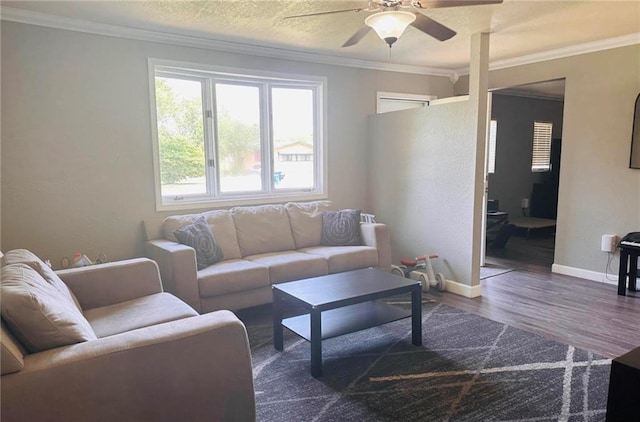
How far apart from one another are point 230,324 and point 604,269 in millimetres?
4323

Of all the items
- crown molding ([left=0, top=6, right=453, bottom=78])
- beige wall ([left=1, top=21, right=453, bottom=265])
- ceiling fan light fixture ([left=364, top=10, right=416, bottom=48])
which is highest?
crown molding ([left=0, top=6, right=453, bottom=78])

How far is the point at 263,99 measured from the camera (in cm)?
458

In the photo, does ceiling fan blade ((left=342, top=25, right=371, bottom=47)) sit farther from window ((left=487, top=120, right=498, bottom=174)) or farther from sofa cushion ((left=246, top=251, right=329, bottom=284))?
window ((left=487, top=120, right=498, bottom=174))

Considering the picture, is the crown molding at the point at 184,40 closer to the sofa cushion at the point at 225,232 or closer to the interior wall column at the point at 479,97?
the interior wall column at the point at 479,97

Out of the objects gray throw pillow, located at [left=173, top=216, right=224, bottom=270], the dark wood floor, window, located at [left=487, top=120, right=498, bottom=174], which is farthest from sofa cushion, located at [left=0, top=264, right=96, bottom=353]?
window, located at [left=487, top=120, right=498, bottom=174]

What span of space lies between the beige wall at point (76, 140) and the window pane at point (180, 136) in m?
0.17

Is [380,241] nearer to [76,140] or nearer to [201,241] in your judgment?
[201,241]

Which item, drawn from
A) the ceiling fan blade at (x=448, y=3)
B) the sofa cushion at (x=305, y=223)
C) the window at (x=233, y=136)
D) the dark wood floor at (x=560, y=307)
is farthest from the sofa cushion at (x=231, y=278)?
the ceiling fan blade at (x=448, y=3)

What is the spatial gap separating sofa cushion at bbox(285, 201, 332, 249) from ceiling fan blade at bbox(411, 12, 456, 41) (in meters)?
2.28

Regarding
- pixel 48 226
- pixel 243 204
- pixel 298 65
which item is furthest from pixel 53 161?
pixel 298 65

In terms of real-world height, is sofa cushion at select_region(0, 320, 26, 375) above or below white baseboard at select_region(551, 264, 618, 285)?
above

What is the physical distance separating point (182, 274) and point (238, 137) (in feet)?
5.71

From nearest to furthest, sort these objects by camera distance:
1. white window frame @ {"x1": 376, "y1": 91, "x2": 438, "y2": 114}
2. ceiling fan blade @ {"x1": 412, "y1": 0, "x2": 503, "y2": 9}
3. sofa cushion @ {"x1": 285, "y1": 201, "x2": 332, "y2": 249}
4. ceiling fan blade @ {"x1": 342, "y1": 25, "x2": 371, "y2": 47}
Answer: ceiling fan blade @ {"x1": 412, "y1": 0, "x2": 503, "y2": 9}, ceiling fan blade @ {"x1": 342, "y1": 25, "x2": 371, "y2": 47}, sofa cushion @ {"x1": 285, "y1": 201, "x2": 332, "y2": 249}, white window frame @ {"x1": 376, "y1": 91, "x2": 438, "y2": 114}

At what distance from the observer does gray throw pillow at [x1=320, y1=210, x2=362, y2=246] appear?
437 cm
